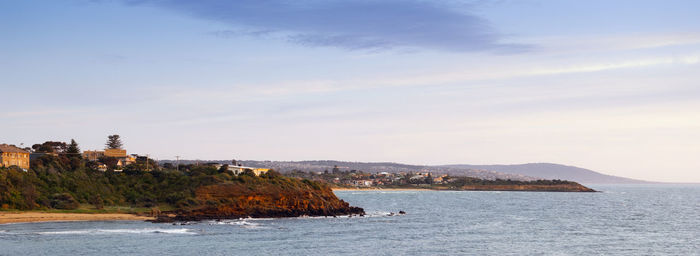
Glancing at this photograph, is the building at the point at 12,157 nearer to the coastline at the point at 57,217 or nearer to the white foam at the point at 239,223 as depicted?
the coastline at the point at 57,217

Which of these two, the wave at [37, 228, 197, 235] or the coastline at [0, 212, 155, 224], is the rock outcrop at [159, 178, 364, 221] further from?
the wave at [37, 228, 197, 235]

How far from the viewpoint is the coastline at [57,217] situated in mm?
73875

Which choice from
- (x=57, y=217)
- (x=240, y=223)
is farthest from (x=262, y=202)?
(x=57, y=217)

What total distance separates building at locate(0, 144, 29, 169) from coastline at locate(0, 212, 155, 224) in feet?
109

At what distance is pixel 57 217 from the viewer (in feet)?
255

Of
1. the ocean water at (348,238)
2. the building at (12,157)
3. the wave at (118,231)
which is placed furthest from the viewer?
the building at (12,157)

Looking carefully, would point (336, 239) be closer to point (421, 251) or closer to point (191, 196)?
point (421, 251)

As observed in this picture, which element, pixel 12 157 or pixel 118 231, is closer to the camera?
pixel 118 231

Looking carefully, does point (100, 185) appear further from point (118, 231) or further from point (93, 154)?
point (93, 154)

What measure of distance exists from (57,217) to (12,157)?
1473 inches

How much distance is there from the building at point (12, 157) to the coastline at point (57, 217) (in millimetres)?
33191

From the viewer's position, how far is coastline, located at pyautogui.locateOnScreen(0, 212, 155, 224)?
73.9 meters

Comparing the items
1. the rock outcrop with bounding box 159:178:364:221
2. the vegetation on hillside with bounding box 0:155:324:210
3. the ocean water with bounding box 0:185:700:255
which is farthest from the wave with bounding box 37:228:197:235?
the vegetation on hillside with bounding box 0:155:324:210

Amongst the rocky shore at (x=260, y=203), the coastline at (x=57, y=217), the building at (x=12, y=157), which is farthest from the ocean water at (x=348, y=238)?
the building at (x=12, y=157)
